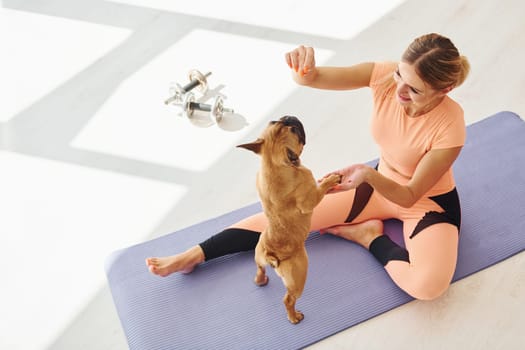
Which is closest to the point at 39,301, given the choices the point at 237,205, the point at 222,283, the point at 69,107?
the point at 222,283

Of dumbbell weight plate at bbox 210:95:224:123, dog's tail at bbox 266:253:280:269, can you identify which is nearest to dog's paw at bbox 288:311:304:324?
dog's tail at bbox 266:253:280:269

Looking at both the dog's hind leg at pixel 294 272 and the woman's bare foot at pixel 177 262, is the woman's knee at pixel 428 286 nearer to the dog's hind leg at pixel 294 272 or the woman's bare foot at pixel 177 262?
the dog's hind leg at pixel 294 272

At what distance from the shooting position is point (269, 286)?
183 centimetres

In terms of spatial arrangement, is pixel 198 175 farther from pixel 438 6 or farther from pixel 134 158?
pixel 438 6

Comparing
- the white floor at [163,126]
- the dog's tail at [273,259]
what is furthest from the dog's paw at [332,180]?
the white floor at [163,126]

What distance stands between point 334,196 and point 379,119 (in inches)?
12.3

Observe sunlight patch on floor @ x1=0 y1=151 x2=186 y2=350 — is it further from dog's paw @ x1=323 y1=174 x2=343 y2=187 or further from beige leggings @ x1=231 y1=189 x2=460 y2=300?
dog's paw @ x1=323 y1=174 x2=343 y2=187

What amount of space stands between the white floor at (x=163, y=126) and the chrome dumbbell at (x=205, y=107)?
2.0 inches

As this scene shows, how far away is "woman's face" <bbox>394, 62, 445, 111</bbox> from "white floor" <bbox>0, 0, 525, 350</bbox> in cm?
65

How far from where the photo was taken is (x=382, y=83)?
1676mm

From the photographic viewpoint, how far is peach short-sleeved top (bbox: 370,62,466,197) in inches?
62.6

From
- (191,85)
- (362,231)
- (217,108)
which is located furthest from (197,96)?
(362,231)

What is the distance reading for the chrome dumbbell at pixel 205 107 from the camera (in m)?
2.36

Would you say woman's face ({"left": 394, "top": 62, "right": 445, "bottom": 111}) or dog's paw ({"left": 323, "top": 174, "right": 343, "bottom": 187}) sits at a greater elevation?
woman's face ({"left": 394, "top": 62, "right": 445, "bottom": 111})
